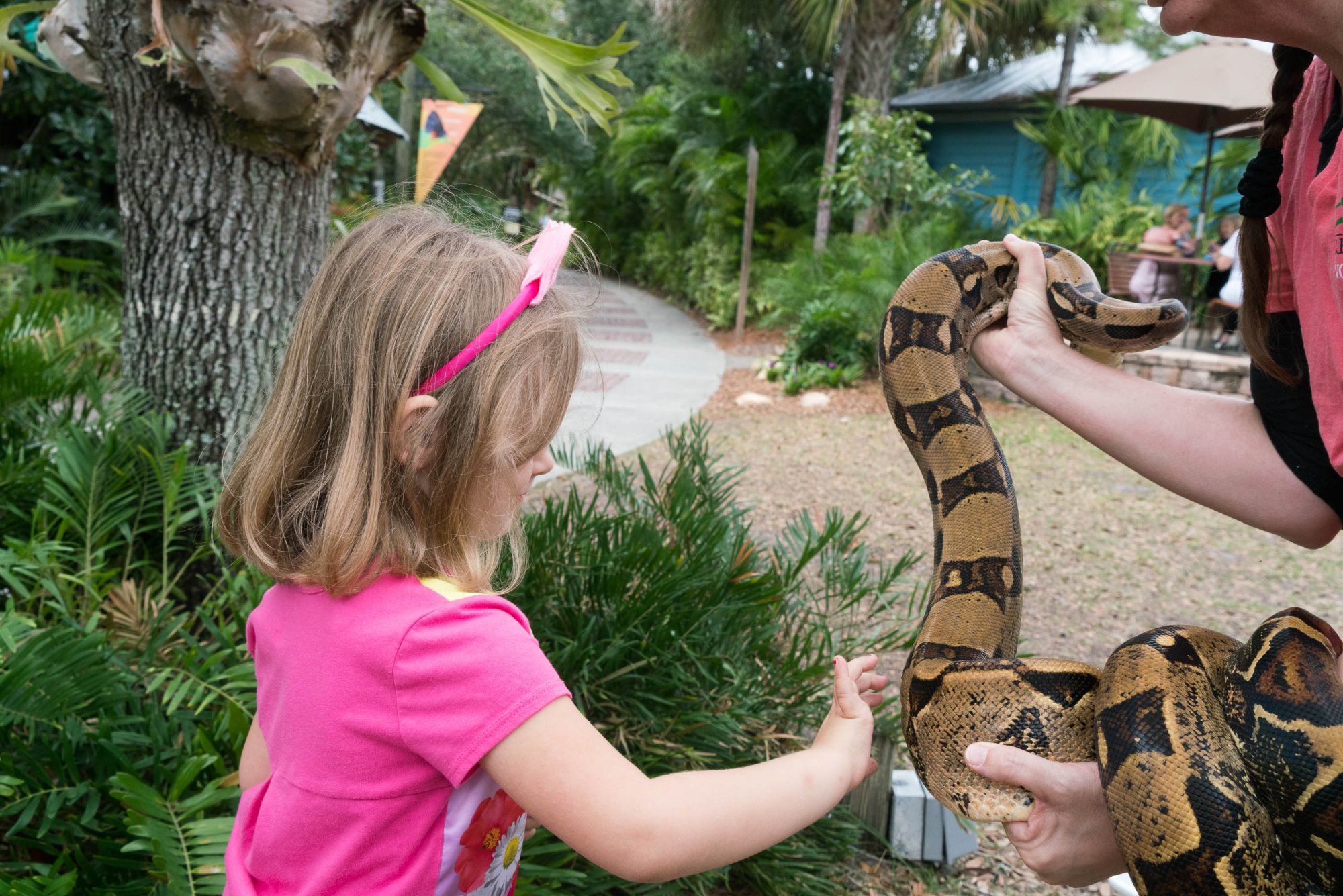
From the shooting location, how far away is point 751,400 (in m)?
11.8

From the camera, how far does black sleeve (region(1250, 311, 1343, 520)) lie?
1.79 meters

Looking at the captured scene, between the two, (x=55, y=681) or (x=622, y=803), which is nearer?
(x=622, y=803)

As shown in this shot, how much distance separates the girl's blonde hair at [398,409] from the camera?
1.54 meters

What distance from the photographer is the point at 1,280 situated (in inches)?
262

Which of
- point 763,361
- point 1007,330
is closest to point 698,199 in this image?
point 763,361

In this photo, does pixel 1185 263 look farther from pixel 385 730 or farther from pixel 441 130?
pixel 385 730

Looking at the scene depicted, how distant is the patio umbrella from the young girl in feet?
40.7

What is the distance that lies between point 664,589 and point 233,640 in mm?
1455

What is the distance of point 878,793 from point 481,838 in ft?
6.75

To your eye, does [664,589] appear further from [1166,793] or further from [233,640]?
[1166,793]

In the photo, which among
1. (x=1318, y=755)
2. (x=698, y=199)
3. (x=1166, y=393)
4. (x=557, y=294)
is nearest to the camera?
(x=1318, y=755)

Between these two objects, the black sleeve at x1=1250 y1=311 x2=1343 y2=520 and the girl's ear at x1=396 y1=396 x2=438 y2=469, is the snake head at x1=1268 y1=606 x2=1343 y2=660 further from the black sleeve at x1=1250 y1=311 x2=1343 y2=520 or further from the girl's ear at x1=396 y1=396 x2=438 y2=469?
the girl's ear at x1=396 y1=396 x2=438 y2=469

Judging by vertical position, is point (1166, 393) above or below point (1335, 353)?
below

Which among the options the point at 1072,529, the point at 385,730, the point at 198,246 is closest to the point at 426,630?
the point at 385,730
